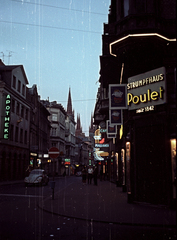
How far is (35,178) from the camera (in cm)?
2602

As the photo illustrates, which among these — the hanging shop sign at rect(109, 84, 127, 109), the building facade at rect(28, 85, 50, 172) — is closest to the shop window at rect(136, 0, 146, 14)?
the hanging shop sign at rect(109, 84, 127, 109)

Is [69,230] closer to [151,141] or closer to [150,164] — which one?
[150,164]

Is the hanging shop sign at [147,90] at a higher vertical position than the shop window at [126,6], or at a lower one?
lower

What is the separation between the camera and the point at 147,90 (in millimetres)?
11938

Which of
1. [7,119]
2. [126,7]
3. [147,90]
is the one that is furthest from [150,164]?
[7,119]

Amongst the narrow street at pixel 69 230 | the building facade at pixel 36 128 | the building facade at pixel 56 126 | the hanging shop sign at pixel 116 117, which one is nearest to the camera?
the narrow street at pixel 69 230

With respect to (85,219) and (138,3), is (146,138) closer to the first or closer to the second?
(85,219)

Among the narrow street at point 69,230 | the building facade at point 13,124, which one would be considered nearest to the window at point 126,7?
the narrow street at point 69,230

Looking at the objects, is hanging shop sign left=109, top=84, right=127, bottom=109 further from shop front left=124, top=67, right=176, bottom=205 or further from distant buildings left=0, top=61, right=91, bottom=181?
distant buildings left=0, top=61, right=91, bottom=181

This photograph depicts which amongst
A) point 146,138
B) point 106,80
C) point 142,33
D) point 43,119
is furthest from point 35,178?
point 43,119

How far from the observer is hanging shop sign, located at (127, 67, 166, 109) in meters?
11.4

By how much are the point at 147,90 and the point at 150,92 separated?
0.21 metres

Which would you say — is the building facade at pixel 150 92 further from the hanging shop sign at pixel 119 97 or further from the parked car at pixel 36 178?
the parked car at pixel 36 178

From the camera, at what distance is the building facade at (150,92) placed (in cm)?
1120
